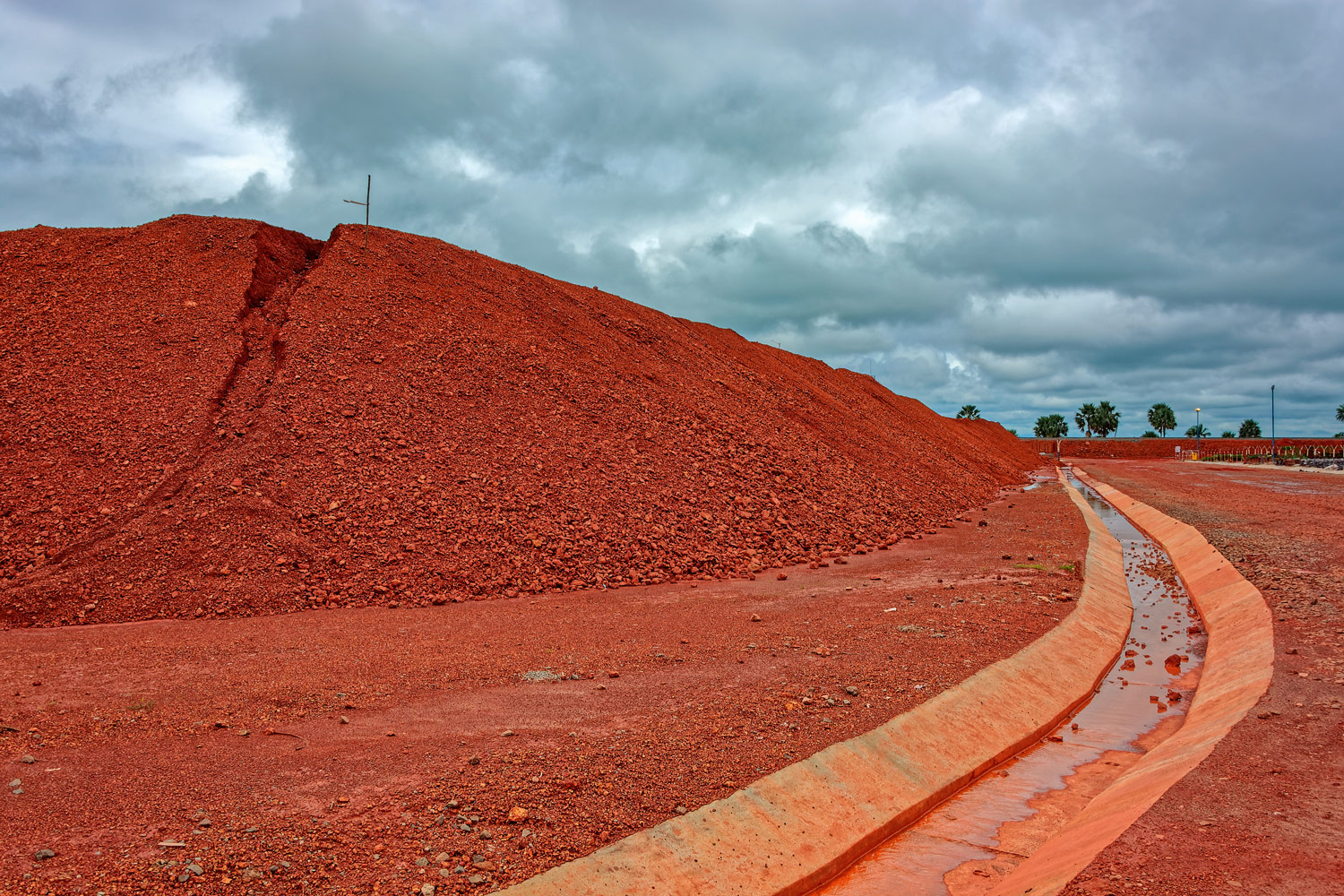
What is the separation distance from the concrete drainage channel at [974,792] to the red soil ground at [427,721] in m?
0.31

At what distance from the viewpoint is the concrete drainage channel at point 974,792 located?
16.3ft

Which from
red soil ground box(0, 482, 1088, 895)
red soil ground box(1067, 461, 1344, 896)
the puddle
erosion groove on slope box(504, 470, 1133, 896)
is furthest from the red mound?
red soil ground box(1067, 461, 1344, 896)

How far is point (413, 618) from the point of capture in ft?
36.0

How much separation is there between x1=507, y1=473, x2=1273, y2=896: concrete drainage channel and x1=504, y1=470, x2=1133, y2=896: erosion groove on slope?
1cm

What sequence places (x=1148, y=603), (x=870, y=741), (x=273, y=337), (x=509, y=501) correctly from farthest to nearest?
(x=273, y=337), (x=1148, y=603), (x=509, y=501), (x=870, y=741)

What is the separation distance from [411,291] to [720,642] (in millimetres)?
13190

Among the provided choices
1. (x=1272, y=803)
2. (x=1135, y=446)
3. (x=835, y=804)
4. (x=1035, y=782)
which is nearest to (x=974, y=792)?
(x=1035, y=782)

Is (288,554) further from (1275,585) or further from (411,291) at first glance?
(1275,585)

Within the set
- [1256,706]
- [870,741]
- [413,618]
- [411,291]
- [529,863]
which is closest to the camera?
[529,863]

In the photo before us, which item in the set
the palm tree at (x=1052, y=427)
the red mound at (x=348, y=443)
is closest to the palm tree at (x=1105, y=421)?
the palm tree at (x=1052, y=427)

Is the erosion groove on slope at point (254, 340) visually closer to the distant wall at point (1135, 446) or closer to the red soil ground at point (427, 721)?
the red soil ground at point (427, 721)

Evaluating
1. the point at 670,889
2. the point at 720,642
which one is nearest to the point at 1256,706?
the point at 720,642

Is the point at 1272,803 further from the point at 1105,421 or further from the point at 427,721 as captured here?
the point at 1105,421

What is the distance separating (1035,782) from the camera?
719cm
